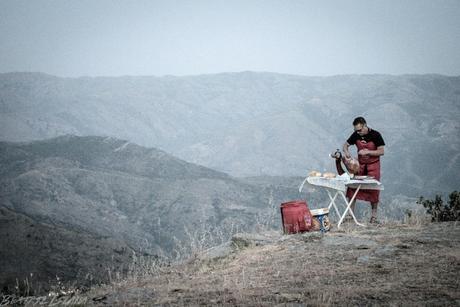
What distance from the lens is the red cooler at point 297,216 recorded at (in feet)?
25.0

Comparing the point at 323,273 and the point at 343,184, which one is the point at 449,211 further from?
the point at 323,273

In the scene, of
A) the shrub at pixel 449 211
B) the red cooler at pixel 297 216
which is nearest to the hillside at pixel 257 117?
the shrub at pixel 449 211

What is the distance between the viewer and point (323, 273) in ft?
16.5

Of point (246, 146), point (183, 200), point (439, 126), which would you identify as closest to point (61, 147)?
point (183, 200)

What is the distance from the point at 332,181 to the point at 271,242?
1.47 metres

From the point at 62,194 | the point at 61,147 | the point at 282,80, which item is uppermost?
the point at 282,80

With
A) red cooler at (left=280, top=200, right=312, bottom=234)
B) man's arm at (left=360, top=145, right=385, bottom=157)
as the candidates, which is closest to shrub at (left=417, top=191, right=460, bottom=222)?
man's arm at (left=360, top=145, right=385, bottom=157)

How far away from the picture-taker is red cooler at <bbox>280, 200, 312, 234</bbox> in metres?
7.62

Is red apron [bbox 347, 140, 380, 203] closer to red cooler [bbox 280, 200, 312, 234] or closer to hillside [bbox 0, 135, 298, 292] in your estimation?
red cooler [bbox 280, 200, 312, 234]

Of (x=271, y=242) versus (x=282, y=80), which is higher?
(x=282, y=80)

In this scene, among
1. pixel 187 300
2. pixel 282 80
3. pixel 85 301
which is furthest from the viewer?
pixel 282 80

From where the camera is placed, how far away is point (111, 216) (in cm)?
2134

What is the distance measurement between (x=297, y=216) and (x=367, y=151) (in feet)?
5.47

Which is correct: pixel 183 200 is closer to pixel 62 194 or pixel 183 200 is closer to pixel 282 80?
pixel 62 194
